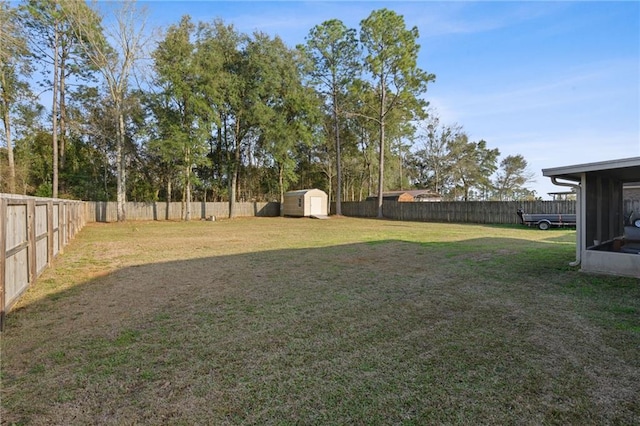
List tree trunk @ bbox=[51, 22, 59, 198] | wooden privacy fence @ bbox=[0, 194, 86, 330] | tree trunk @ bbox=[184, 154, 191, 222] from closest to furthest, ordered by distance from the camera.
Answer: wooden privacy fence @ bbox=[0, 194, 86, 330], tree trunk @ bbox=[51, 22, 59, 198], tree trunk @ bbox=[184, 154, 191, 222]

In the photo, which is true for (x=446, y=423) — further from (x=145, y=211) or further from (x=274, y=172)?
(x=274, y=172)

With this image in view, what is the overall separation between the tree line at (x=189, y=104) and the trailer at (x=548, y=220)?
1041 cm

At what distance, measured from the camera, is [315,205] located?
2511 centimetres

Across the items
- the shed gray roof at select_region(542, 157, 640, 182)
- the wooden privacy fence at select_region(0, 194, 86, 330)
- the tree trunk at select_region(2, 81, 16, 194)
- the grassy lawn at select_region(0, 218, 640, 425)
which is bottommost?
the grassy lawn at select_region(0, 218, 640, 425)

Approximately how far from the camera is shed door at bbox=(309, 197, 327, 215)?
Answer: 976 inches

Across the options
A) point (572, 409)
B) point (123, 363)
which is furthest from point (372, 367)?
point (123, 363)

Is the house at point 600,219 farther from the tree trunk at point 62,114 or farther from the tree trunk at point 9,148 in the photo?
the tree trunk at point 62,114

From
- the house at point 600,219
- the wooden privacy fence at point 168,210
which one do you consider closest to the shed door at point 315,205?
the wooden privacy fence at point 168,210

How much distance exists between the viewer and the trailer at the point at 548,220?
553 inches

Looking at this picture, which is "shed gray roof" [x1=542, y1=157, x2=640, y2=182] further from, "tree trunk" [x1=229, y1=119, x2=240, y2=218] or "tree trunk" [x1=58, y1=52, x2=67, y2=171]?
"tree trunk" [x1=58, y1=52, x2=67, y2=171]

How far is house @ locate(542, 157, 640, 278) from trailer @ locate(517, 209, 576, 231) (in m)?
7.53

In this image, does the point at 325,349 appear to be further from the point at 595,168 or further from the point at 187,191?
the point at 187,191

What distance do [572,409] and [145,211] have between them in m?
23.4

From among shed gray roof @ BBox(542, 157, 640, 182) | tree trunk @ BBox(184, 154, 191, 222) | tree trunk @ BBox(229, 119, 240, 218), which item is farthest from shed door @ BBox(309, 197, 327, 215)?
shed gray roof @ BBox(542, 157, 640, 182)
